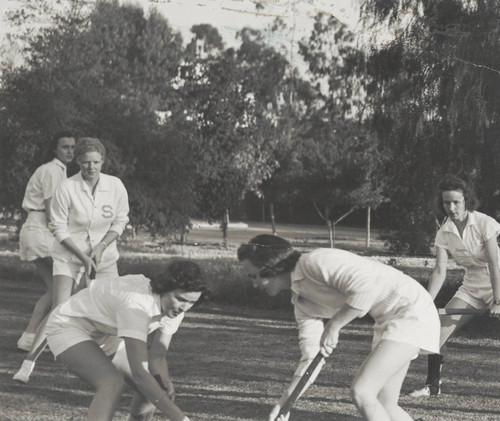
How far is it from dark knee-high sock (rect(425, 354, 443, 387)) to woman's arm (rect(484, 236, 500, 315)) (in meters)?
0.46

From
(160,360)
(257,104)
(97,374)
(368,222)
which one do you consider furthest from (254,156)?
(97,374)

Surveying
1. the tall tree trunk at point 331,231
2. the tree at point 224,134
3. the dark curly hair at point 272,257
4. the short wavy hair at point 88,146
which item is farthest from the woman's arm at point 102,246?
the dark curly hair at point 272,257

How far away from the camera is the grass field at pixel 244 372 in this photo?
4344 millimetres

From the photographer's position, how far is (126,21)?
19.9 ft

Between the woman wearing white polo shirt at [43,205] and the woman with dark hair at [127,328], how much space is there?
1.74 metres

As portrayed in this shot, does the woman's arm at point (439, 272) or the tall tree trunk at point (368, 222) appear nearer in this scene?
the woman's arm at point (439, 272)

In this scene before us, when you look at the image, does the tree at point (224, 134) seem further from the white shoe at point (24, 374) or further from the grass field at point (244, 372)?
the white shoe at point (24, 374)

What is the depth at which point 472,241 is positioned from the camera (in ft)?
15.5

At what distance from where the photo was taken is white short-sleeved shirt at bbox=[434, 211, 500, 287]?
4.70 m

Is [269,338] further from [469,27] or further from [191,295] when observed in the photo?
[191,295]

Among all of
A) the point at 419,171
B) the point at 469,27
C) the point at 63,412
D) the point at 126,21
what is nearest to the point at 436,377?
the point at 419,171

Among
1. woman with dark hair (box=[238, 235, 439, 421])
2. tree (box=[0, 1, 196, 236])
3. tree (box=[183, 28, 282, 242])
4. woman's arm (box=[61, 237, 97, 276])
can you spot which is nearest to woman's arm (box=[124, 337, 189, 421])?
woman with dark hair (box=[238, 235, 439, 421])

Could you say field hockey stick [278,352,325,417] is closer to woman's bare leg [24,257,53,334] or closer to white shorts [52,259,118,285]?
white shorts [52,259,118,285]

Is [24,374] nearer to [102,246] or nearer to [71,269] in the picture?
[71,269]
